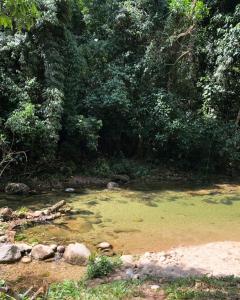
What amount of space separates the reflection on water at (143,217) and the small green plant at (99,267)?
1321 millimetres

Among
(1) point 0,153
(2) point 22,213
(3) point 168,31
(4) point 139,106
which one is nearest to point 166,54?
(3) point 168,31

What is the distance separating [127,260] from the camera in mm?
7445

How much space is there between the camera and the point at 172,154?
56.3 ft

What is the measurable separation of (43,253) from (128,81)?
33.5 feet

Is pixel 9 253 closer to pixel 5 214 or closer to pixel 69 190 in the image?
pixel 5 214

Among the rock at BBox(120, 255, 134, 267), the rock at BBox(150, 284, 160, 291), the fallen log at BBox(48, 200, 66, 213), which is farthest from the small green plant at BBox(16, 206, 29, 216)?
the rock at BBox(150, 284, 160, 291)

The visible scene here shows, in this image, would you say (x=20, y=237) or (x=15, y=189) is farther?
(x=15, y=189)

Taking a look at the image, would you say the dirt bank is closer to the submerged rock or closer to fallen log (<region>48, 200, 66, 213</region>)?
fallen log (<region>48, 200, 66, 213</region>)

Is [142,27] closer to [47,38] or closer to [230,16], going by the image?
[230,16]

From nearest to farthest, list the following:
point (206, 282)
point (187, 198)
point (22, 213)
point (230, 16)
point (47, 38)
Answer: point (206, 282) < point (22, 213) < point (187, 198) < point (47, 38) < point (230, 16)

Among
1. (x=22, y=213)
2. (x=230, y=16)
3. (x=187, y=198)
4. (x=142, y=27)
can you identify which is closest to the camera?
(x=22, y=213)

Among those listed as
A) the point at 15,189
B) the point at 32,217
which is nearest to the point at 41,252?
the point at 32,217

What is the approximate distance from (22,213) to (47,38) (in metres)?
6.66

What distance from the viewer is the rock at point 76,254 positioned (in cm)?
740
